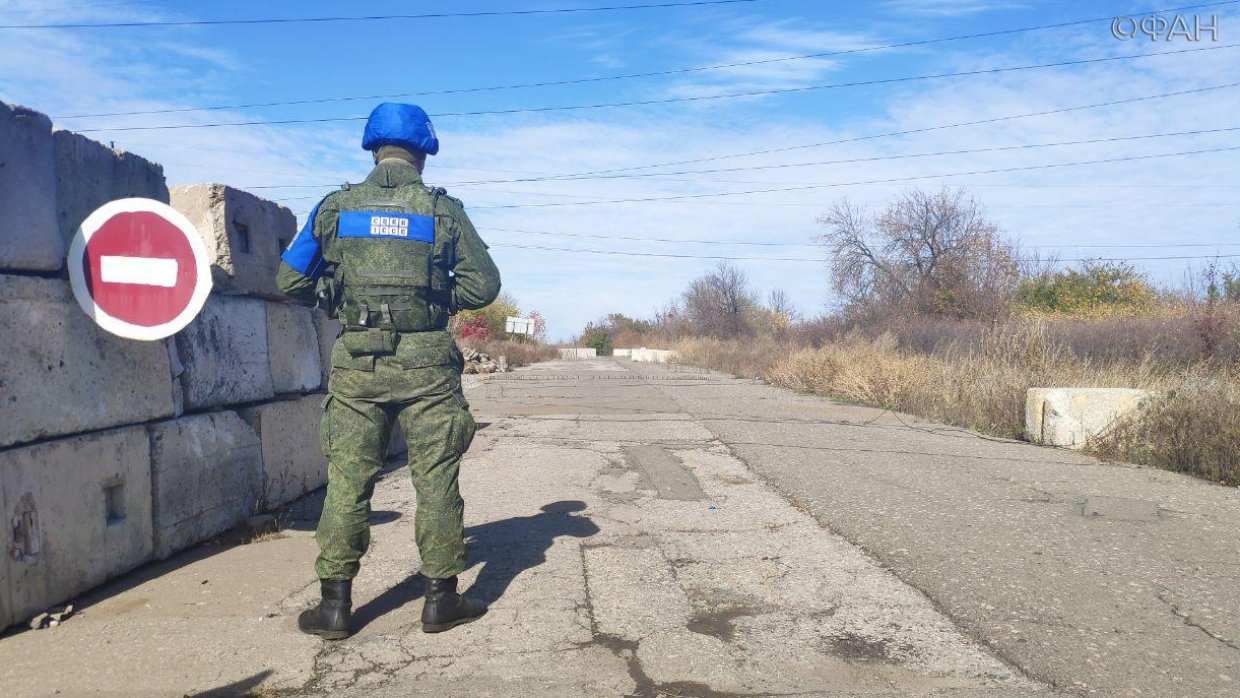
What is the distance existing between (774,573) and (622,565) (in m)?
0.77

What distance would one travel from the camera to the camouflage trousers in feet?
11.3

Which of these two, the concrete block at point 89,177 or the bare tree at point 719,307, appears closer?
the concrete block at point 89,177

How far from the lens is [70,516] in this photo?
12.0ft

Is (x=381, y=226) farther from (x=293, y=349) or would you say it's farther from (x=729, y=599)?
(x=293, y=349)

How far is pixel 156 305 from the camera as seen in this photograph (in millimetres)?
3930

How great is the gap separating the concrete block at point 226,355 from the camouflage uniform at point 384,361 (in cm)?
146

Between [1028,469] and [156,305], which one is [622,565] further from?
[1028,469]

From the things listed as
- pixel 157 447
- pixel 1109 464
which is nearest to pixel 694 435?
pixel 1109 464

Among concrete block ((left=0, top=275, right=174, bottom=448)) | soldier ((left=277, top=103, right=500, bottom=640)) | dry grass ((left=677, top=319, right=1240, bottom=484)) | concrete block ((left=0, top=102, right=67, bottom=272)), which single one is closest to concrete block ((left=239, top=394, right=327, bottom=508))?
concrete block ((left=0, top=275, right=174, bottom=448))

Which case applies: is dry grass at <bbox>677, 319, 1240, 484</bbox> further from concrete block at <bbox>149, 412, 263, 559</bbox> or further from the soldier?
concrete block at <bbox>149, 412, 263, 559</bbox>

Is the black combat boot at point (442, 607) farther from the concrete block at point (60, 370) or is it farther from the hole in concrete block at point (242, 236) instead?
the hole in concrete block at point (242, 236)

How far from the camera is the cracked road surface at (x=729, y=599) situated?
2990 mm

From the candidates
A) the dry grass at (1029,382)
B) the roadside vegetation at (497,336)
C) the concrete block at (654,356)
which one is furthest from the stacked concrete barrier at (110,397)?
the concrete block at (654,356)

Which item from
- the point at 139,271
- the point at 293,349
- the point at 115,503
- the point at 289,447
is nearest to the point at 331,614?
the point at 115,503
